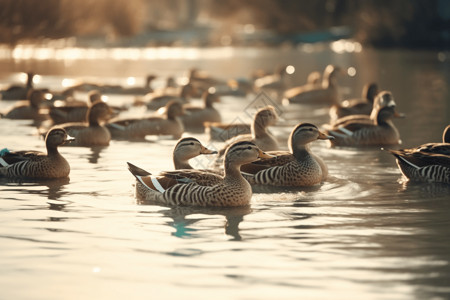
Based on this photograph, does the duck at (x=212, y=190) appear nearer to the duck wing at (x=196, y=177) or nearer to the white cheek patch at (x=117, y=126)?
the duck wing at (x=196, y=177)

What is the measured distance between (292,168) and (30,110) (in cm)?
1239

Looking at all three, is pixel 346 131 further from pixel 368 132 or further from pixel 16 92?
pixel 16 92

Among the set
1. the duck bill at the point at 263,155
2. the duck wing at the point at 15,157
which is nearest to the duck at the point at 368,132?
the duck bill at the point at 263,155

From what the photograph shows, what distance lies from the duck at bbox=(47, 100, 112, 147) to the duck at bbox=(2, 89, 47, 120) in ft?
16.9

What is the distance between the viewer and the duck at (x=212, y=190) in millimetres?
12711

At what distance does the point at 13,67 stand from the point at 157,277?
46876 millimetres

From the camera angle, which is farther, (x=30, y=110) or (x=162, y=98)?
(x=162, y=98)

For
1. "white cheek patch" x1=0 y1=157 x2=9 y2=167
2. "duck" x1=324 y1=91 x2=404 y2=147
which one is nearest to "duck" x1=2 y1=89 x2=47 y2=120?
"duck" x1=324 y1=91 x2=404 y2=147

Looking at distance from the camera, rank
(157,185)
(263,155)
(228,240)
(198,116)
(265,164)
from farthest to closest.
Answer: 1. (198,116)
2. (265,164)
3. (263,155)
4. (157,185)
5. (228,240)

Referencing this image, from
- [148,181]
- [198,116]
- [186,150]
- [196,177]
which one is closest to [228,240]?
[196,177]

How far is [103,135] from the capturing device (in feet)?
66.0

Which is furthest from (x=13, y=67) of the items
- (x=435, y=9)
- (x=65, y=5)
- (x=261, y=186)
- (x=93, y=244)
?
(x=93, y=244)

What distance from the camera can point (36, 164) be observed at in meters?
15.2

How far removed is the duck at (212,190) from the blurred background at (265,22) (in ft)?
139
